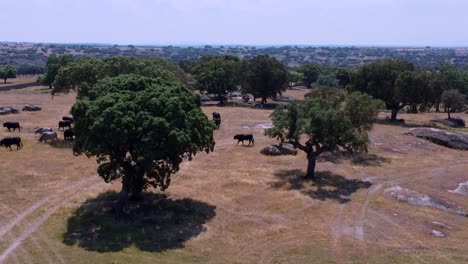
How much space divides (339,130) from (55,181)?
2573 cm

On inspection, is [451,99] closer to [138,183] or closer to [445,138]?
[445,138]

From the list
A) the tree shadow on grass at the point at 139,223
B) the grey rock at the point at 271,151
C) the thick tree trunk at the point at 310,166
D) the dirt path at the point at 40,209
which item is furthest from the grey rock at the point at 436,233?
the dirt path at the point at 40,209

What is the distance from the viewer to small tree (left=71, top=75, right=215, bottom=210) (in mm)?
31547

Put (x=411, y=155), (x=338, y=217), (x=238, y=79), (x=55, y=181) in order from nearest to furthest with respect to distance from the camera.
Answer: (x=338, y=217) < (x=55, y=181) < (x=411, y=155) < (x=238, y=79)

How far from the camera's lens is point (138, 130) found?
3156 centimetres

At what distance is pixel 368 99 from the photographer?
5797 centimetres

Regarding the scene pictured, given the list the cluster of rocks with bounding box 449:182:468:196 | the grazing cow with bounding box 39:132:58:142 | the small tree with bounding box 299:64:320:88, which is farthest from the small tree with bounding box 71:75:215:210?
the small tree with bounding box 299:64:320:88

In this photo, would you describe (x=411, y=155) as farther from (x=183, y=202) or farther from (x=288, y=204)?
(x=183, y=202)

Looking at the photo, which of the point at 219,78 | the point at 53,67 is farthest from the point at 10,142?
the point at 53,67

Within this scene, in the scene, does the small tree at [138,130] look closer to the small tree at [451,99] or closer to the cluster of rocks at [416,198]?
the cluster of rocks at [416,198]

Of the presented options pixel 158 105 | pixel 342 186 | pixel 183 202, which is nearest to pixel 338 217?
pixel 342 186

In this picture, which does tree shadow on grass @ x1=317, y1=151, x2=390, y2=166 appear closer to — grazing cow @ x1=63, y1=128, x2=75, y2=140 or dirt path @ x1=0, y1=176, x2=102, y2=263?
dirt path @ x1=0, y1=176, x2=102, y2=263

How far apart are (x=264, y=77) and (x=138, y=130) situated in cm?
6712

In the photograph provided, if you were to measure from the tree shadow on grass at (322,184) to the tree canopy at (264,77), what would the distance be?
51450 millimetres
